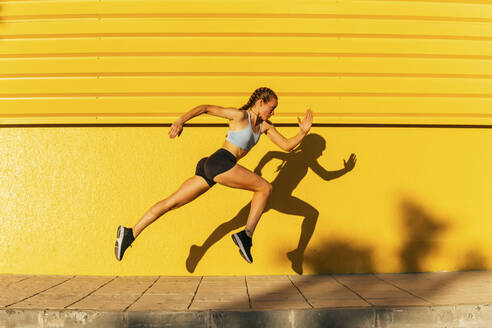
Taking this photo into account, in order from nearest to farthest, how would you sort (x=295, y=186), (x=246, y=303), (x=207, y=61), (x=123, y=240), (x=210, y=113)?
(x=246, y=303) → (x=210, y=113) → (x=123, y=240) → (x=207, y=61) → (x=295, y=186)

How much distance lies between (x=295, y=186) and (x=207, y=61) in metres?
1.71

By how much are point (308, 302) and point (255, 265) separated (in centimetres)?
148

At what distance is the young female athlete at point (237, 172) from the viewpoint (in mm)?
4488

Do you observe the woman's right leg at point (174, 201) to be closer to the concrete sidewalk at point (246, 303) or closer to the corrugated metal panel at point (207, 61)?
the concrete sidewalk at point (246, 303)

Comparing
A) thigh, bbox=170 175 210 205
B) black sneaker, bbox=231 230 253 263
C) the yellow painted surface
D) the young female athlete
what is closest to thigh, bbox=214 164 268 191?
the young female athlete

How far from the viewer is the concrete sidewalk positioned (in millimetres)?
3646

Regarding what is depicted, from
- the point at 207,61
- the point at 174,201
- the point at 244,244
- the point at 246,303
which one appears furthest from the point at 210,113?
the point at 246,303

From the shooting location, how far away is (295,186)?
18.0 ft

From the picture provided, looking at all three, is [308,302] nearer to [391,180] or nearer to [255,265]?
[255,265]

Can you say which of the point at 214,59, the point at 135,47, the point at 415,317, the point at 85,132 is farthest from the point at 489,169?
the point at 85,132

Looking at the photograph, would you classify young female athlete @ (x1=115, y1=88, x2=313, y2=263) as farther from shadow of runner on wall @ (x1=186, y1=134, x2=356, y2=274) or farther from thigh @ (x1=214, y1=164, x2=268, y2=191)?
shadow of runner on wall @ (x1=186, y1=134, x2=356, y2=274)

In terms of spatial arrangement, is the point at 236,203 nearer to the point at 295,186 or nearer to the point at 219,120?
the point at 295,186

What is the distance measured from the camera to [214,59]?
5352mm

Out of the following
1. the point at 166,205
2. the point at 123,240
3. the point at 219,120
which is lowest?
the point at 123,240
